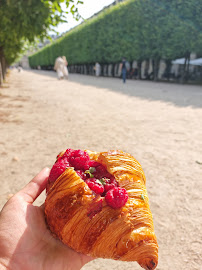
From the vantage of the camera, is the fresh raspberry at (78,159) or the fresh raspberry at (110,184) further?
the fresh raspberry at (78,159)

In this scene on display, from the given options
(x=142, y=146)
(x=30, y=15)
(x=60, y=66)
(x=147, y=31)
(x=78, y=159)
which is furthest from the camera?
(x=60, y=66)

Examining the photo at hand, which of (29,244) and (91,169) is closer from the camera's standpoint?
(29,244)

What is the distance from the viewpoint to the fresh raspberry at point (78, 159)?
2350 mm

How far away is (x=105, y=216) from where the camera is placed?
192 centimetres

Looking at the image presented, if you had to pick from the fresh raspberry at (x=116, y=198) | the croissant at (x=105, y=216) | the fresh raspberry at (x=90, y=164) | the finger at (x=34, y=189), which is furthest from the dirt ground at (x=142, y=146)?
the fresh raspberry at (x=90, y=164)

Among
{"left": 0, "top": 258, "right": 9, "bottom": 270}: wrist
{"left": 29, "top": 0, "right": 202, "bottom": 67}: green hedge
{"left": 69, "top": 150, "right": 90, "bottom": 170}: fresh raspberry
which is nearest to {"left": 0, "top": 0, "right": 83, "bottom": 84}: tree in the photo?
{"left": 69, "top": 150, "right": 90, "bottom": 170}: fresh raspberry

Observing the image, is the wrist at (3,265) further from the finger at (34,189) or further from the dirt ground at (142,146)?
the dirt ground at (142,146)

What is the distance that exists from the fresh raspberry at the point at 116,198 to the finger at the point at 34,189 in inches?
40.8

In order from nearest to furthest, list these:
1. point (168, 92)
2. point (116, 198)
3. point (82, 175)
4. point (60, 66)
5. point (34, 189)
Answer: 1. point (116, 198)
2. point (82, 175)
3. point (34, 189)
4. point (168, 92)
5. point (60, 66)

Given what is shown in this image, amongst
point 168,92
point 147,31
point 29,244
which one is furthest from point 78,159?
point 147,31

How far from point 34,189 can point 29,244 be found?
65 centimetres

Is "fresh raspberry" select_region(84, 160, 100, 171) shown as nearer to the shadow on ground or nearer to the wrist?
the wrist

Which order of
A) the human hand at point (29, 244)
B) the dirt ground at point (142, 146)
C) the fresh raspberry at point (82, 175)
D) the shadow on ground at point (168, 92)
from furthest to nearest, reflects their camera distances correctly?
1. the shadow on ground at point (168, 92)
2. the dirt ground at point (142, 146)
3. the fresh raspberry at point (82, 175)
4. the human hand at point (29, 244)

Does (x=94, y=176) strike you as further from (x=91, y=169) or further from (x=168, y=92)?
(x=168, y=92)
